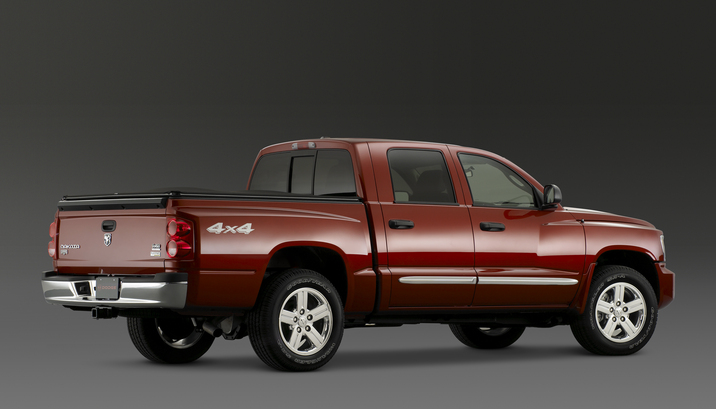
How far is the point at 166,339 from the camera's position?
10.2 m

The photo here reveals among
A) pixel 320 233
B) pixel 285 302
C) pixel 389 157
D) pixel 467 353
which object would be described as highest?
pixel 389 157

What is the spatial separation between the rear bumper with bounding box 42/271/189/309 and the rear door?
79.9 inches

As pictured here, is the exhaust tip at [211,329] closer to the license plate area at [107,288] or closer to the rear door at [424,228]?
the license plate area at [107,288]

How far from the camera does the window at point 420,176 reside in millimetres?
9945

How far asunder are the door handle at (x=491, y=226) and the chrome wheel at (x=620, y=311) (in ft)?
4.65

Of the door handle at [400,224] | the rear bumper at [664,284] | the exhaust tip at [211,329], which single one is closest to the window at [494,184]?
the door handle at [400,224]

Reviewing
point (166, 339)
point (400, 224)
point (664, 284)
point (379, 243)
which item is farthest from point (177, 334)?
point (664, 284)

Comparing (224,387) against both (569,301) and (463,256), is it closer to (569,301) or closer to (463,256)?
(463,256)

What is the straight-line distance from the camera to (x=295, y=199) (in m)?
9.15

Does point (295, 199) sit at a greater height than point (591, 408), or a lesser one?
greater

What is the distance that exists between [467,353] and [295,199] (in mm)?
2970

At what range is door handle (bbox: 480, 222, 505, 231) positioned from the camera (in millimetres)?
10145

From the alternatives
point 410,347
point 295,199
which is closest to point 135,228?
point 295,199

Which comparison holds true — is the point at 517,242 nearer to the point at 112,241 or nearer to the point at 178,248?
the point at 178,248
